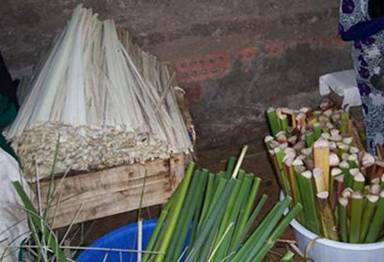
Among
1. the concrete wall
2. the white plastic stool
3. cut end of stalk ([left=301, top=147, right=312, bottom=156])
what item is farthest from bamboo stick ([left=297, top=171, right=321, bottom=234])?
the concrete wall

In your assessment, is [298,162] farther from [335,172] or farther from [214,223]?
[214,223]

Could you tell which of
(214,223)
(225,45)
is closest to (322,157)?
(214,223)

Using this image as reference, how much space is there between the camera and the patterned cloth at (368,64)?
2.13 meters

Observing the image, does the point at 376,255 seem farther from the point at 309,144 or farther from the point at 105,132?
the point at 105,132

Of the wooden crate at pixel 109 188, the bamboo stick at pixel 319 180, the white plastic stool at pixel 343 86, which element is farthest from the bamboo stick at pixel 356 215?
the white plastic stool at pixel 343 86

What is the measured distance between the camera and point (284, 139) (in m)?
1.95

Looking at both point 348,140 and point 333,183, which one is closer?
point 333,183

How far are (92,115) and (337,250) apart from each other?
866mm

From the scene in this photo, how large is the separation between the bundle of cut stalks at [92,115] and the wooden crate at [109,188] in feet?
0.10

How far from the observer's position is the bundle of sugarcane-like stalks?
5.67 feet

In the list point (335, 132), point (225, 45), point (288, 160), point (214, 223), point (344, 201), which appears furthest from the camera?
point (225, 45)

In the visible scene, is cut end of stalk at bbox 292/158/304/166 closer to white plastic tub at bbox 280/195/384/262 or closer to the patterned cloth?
white plastic tub at bbox 280/195/384/262

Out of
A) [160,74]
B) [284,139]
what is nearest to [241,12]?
[160,74]

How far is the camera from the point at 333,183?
70.1 inches
